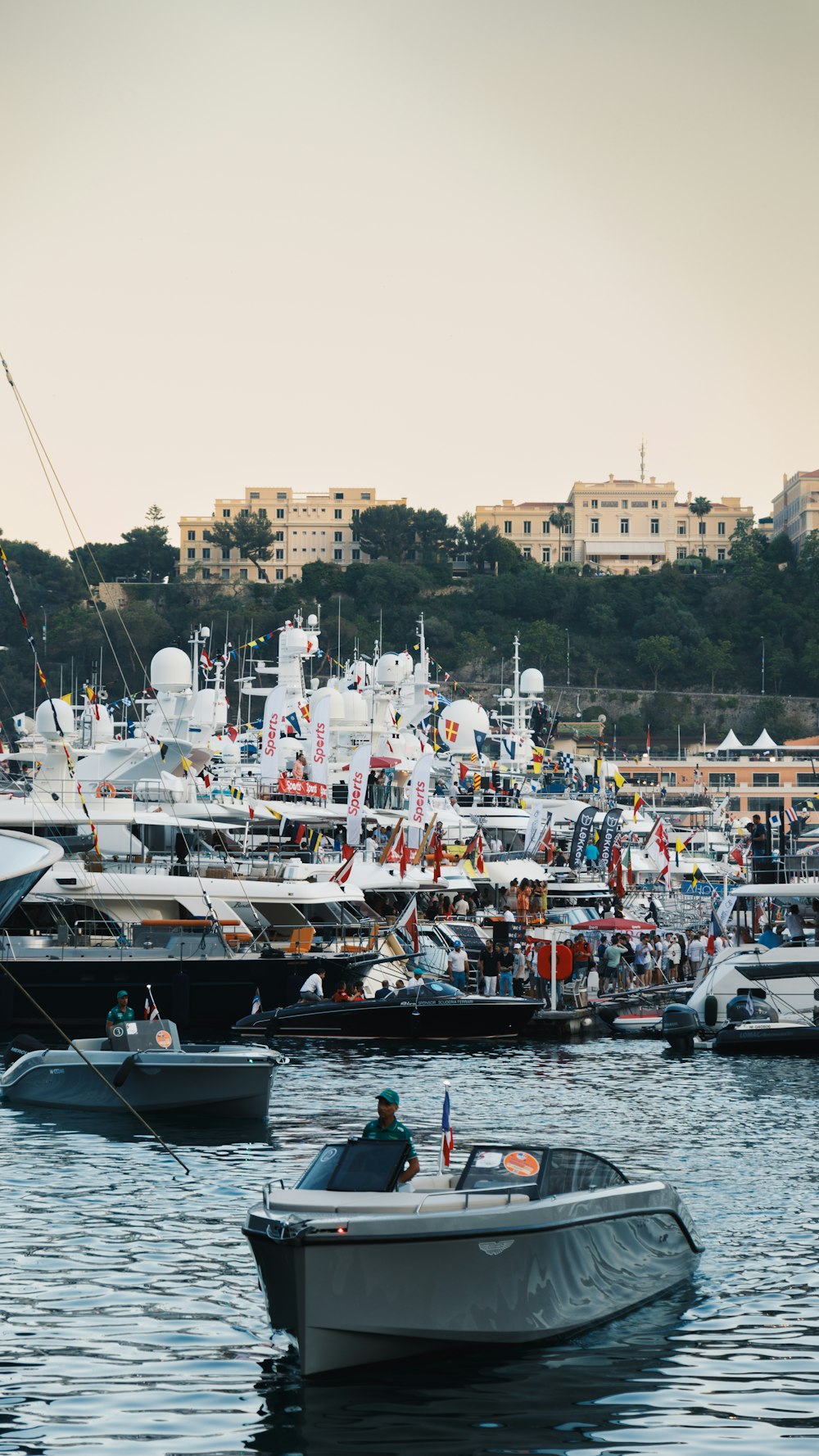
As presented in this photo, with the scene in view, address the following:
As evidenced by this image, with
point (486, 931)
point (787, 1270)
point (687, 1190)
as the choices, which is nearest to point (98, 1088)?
point (687, 1190)

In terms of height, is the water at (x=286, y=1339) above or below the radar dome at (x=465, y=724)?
below

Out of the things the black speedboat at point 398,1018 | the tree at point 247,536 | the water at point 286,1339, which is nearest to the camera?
the water at point 286,1339

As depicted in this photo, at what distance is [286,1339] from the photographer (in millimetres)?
14391

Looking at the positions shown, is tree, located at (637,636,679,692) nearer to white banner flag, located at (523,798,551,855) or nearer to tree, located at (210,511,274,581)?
tree, located at (210,511,274,581)

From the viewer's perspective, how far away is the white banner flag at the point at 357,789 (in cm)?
4719

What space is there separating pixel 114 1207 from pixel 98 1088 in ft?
20.1

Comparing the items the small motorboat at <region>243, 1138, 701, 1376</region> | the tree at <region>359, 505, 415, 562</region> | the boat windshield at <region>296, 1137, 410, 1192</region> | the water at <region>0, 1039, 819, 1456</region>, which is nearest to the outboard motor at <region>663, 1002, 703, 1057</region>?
the water at <region>0, 1039, 819, 1456</region>

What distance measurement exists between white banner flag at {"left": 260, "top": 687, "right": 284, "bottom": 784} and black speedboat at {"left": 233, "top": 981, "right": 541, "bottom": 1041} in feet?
74.1

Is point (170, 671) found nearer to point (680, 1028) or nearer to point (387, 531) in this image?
point (680, 1028)

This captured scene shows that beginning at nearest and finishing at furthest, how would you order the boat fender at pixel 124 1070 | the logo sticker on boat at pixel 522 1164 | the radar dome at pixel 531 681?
the logo sticker on boat at pixel 522 1164, the boat fender at pixel 124 1070, the radar dome at pixel 531 681

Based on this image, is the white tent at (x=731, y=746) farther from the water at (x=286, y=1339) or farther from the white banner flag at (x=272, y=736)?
the water at (x=286, y=1339)

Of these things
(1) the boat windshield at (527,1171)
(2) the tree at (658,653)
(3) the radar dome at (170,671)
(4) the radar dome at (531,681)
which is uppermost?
(2) the tree at (658,653)

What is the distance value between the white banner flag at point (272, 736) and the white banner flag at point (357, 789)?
1101 cm

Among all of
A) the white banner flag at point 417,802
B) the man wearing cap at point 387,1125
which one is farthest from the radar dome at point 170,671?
the man wearing cap at point 387,1125
